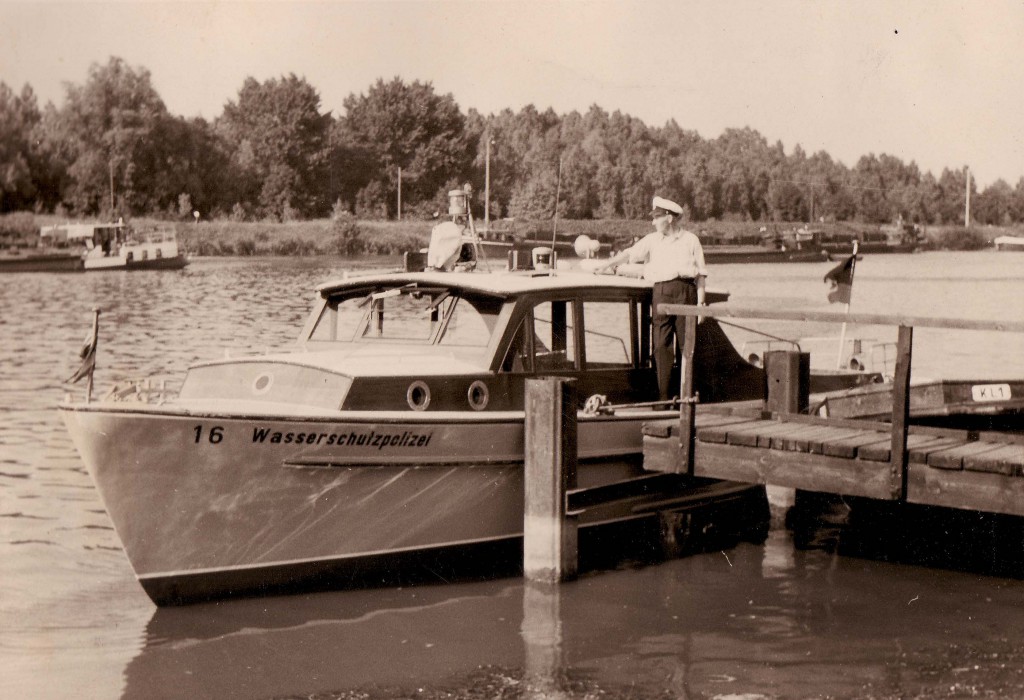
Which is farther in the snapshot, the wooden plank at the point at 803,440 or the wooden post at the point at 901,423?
the wooden plank at the point at 803,440

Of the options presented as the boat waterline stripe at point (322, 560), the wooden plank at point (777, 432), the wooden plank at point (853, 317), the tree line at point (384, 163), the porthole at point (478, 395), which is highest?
the tree line at point (384, 163)

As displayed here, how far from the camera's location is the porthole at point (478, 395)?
35.2ft

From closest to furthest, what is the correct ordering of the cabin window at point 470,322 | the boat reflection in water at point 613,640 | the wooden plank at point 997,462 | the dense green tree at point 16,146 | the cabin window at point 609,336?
the boat reflection in water at point 613,640 → the wooden plank at point 997,462 → the cabin window at point 470,322 → the cabin window at point 609,336 → the dense green tree at point 16,146

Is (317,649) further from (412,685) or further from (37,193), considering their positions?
(37,193)

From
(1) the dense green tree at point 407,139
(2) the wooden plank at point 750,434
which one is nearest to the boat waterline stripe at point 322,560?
(2) the wooden plank at point 750,434

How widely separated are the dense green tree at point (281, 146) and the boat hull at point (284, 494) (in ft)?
148

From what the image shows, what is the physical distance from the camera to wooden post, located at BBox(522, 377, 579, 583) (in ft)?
34.0

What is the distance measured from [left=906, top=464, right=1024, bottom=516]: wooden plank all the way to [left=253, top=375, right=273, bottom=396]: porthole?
4.97 m

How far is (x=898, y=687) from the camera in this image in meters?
8.52

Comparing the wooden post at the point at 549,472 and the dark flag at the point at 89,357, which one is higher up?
the dark flag at the point at 89,357

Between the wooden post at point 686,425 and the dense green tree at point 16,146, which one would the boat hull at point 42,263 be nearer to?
the dense green tree at point 16,146

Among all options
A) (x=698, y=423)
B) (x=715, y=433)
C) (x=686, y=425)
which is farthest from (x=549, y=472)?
(x=698, y=423)


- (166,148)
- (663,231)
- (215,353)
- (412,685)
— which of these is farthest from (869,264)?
(412,685)

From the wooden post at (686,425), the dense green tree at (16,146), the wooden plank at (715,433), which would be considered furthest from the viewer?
the dense green tree at (16,146)
